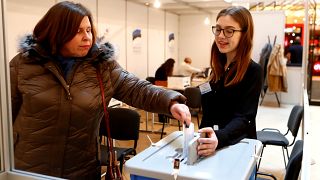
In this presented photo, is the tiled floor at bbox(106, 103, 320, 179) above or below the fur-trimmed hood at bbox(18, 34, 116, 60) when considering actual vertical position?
below

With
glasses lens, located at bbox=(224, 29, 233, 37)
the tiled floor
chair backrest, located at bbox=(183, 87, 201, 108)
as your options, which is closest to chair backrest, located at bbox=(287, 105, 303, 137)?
the tiled floor

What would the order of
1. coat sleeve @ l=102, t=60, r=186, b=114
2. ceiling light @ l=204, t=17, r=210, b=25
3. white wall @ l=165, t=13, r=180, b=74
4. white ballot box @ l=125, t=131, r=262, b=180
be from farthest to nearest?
ceiling light @ l=204, t=17, r=210, b=25 → white wall @ l=165, t=13, r=180, b=74 → coat sleeve @ l=102, t=60, r=186, b=114 → white ballot box @ l=125, t=131, r=262, b=180

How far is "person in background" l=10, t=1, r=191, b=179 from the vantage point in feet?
4.46

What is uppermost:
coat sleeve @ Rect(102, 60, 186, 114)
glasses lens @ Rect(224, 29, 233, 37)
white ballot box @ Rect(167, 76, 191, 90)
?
glasses lens @ Rect(224, 29, 233, 37)

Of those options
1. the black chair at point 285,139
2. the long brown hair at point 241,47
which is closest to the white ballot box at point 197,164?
the long brown hair at point 241,47

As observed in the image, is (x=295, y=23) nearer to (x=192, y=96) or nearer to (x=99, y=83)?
(x=192, y=96)

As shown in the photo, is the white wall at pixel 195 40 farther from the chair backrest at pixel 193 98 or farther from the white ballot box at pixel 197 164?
the white ballot box at pixel 197 164

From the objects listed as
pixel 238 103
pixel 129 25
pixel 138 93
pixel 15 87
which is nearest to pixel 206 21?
pixel 129 25

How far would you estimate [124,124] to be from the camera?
310 centimetres

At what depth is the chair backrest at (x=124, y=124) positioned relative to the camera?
306 cm

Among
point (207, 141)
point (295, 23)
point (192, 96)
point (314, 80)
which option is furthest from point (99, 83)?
point (295, 23)

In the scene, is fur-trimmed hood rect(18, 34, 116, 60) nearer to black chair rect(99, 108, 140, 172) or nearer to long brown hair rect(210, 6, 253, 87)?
long brown hair rect(210, 6, 253, 87)

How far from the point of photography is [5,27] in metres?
0.89

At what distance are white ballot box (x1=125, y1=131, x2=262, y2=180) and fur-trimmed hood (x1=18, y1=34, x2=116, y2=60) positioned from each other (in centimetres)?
46
